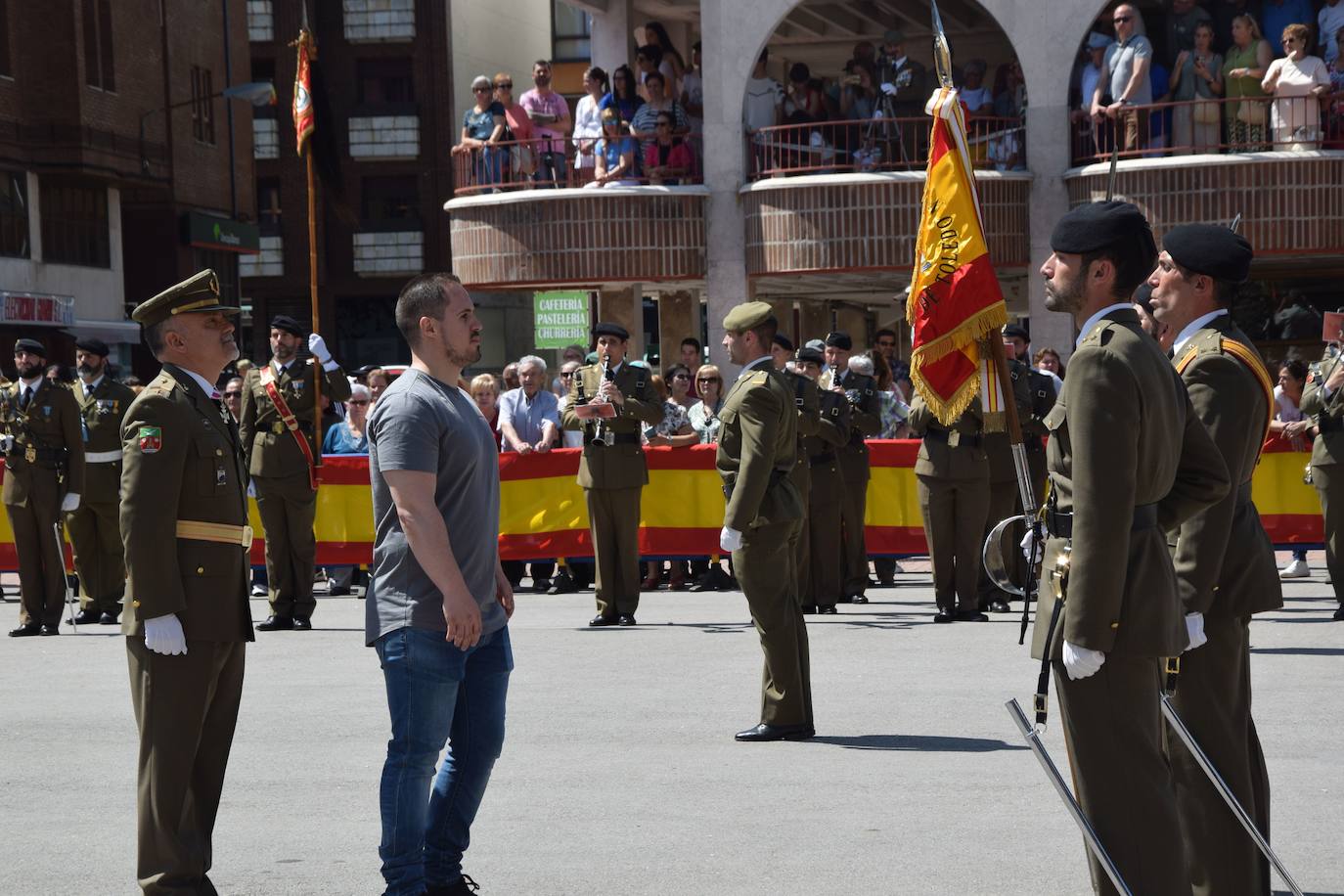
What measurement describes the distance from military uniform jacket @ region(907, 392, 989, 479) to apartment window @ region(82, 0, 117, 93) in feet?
94.1

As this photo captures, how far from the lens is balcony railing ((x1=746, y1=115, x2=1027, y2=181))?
2303cm

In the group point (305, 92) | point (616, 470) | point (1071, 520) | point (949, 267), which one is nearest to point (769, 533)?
point (949, 267)

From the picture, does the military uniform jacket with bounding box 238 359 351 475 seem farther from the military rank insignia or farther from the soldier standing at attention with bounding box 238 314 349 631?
the military rank insignia

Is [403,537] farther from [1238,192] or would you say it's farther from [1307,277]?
[1307,277]

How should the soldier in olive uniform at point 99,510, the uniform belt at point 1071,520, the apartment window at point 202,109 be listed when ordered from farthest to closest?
the apartment window at point 202,109
the soldier in olive uniform at point 99,510
the uniform belt at point 1071,520

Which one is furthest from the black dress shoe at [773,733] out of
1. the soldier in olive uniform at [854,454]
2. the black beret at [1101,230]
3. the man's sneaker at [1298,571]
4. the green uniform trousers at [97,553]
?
the man's sneaker at [1298,571]

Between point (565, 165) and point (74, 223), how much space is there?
58.8 ft

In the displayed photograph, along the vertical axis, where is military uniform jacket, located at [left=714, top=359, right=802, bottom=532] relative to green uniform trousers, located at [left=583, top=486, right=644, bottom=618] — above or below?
above

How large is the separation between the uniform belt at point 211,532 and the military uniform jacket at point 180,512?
0.05ft

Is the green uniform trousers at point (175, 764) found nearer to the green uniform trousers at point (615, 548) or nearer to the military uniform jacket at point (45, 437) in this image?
the green uniform trousers at point (615, 548)

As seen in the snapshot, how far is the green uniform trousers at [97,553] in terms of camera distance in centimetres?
1420

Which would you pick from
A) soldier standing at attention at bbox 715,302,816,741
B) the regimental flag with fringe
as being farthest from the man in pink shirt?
the regimental flag with fringe

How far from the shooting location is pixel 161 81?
134 feet

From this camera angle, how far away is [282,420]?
1359 centimetres
